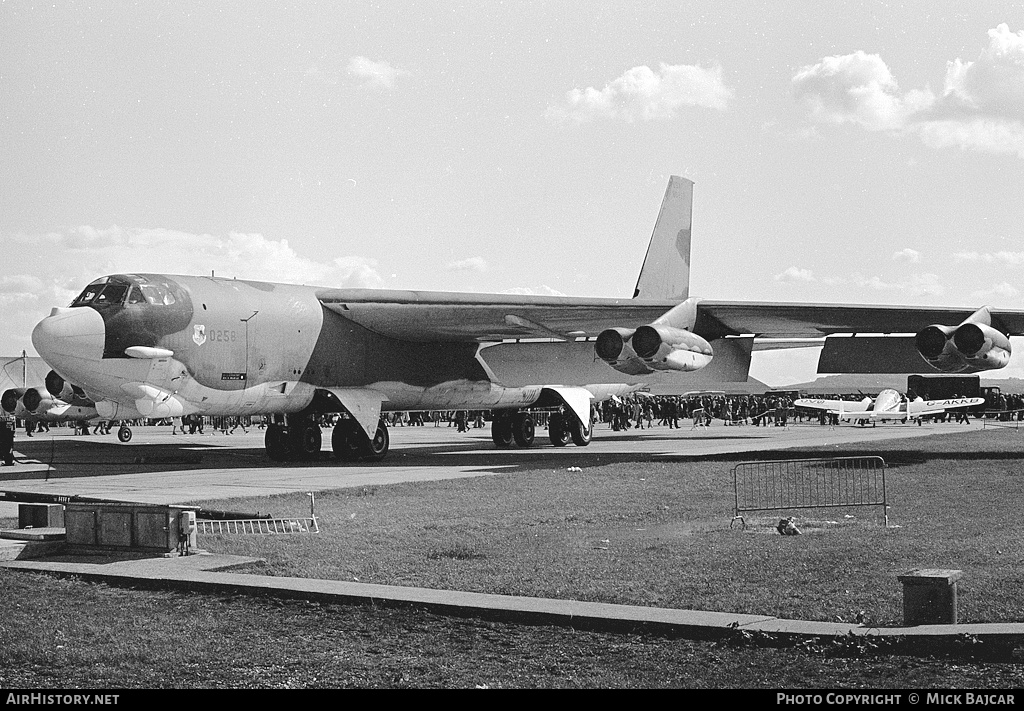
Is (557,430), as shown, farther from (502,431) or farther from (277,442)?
(277,442)

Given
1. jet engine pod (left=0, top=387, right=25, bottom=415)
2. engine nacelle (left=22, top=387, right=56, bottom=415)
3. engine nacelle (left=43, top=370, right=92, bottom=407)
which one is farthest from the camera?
jet engine pod (left=0, top=387, right=25, bottom=415)

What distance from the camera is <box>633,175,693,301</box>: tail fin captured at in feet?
99.3

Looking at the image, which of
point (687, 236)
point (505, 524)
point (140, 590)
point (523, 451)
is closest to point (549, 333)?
point (523, 451)

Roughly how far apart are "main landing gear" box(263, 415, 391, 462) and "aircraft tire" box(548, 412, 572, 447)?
693cm

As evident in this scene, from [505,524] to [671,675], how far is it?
6.68 metres

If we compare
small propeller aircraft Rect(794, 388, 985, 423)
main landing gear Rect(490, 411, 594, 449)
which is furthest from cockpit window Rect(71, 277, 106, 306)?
small propeller aircraft Rect(794, 388, 985, 423)

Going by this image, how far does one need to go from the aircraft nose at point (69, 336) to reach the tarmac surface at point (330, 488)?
7.30 ft

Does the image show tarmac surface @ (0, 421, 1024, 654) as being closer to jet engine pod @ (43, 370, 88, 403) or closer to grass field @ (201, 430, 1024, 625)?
grass field @ (201, 430, 1024, 625)

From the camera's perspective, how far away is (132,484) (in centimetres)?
1872

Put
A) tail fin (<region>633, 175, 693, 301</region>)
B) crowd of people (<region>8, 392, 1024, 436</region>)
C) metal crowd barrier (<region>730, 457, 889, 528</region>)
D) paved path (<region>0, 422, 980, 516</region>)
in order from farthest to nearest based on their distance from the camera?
crowd of people (<region>8, 392, 1024, 436</region>), tail fin (<region>633, 175, 693, 301</region>), paved path (<region>0, 422, 980, 516</region>), metal crowd barrier (<region>730, 457, 889, 528</region>)

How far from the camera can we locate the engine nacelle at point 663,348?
21.2 meters

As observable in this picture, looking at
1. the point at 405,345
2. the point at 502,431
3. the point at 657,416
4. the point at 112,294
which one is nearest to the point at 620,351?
the point at 405,345

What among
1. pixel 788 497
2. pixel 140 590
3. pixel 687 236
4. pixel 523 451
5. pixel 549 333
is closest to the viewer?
pixel 140 590
